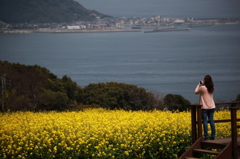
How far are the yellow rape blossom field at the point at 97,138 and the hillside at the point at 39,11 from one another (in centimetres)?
14638

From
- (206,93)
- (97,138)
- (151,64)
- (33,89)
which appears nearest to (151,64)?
(151,64)

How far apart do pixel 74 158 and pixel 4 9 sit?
152 metres

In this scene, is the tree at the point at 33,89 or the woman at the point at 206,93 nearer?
the woman at the point at 206,93

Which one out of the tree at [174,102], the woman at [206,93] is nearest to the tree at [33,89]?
the tree at [174,102]

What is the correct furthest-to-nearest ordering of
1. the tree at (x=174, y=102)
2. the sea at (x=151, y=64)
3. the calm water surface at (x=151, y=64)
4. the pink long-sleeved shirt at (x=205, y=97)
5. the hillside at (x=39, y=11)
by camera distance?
the hillside at (x=39, y=11) → the calm water surface at (x=151, y=64) → the sea at (x=151, y=64) → the tree at (x=174, y=102) → the pink long-sleeved shirt at (x=205, y=97)

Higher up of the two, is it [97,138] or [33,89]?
[97,138]

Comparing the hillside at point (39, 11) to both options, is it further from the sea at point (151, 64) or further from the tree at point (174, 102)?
the tree at point (174, 102)

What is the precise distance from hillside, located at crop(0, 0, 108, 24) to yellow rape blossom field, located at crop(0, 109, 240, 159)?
480 ft

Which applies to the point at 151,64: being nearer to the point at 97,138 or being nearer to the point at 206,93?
the point at 97,138

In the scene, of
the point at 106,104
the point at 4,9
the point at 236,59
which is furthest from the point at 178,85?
the point at 4,9

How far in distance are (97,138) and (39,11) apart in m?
165

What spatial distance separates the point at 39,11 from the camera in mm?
172250

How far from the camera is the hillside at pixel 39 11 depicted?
159000 millimetres

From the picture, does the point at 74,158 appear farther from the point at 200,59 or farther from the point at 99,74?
the point at 200,59
